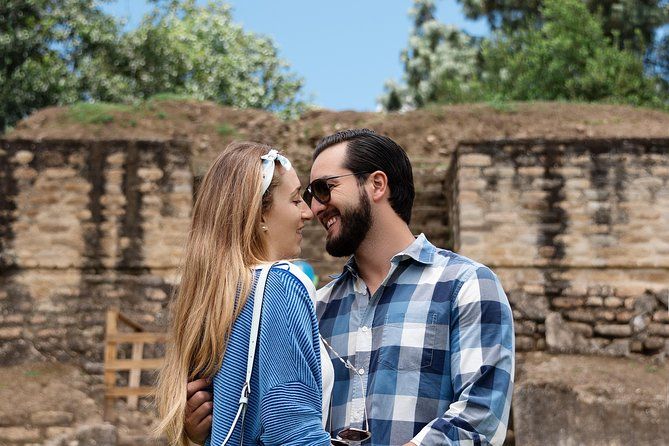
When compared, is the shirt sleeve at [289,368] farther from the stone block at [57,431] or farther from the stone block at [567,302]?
the stone block at [567,302]

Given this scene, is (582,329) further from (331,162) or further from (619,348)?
(331,162)

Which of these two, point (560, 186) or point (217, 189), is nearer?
point (217, 189)

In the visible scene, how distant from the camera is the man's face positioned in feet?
8.93

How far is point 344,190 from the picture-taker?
8.93ft

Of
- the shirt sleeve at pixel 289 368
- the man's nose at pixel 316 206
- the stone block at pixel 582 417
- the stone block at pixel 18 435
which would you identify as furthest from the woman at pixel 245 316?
the stone block at pixel 18 435

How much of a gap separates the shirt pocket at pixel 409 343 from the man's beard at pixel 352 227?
0.98ft

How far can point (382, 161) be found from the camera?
2758mm

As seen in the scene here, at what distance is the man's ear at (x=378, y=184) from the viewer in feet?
9.02

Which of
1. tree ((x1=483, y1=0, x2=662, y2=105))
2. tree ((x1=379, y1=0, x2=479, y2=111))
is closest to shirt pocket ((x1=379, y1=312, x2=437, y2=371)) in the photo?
tree ((x1=483, y1=0, x2=662, y2=105))

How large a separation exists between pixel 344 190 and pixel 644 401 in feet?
17.9

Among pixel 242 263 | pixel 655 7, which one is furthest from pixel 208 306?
pixel 655 7

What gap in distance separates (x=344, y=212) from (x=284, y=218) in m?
0.34

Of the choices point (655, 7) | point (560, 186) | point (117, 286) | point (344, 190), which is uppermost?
point (655, 7)

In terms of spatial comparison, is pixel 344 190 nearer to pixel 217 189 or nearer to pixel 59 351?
pixel 217 189
